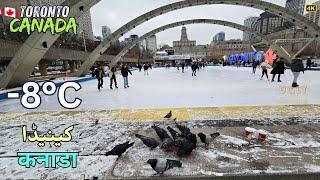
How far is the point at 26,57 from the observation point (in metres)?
13.4

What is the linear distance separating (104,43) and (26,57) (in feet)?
43.6

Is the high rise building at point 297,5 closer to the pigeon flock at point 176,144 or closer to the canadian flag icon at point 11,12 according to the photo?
the canadian flag icon at point 11,12

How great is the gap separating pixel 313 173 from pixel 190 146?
1637 mm

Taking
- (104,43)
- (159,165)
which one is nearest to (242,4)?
(104,43)

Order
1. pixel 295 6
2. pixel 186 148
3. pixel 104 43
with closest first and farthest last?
pixel 186 148, pixel 104 43, pixel 295 6

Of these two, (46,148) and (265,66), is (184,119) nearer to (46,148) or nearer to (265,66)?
(46,148)

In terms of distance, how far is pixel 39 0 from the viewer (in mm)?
41156

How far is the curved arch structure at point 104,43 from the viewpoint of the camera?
43.6 feet

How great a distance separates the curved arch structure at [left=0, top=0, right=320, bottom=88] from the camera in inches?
523

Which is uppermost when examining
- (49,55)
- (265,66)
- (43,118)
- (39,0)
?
(39,0)

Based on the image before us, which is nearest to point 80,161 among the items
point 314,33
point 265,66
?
point 265,66

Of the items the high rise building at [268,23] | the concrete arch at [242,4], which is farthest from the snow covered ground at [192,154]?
the high rise building at [268,23]

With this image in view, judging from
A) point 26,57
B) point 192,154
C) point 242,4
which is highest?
point 242,4

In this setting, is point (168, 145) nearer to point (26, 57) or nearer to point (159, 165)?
point (159, 165)
